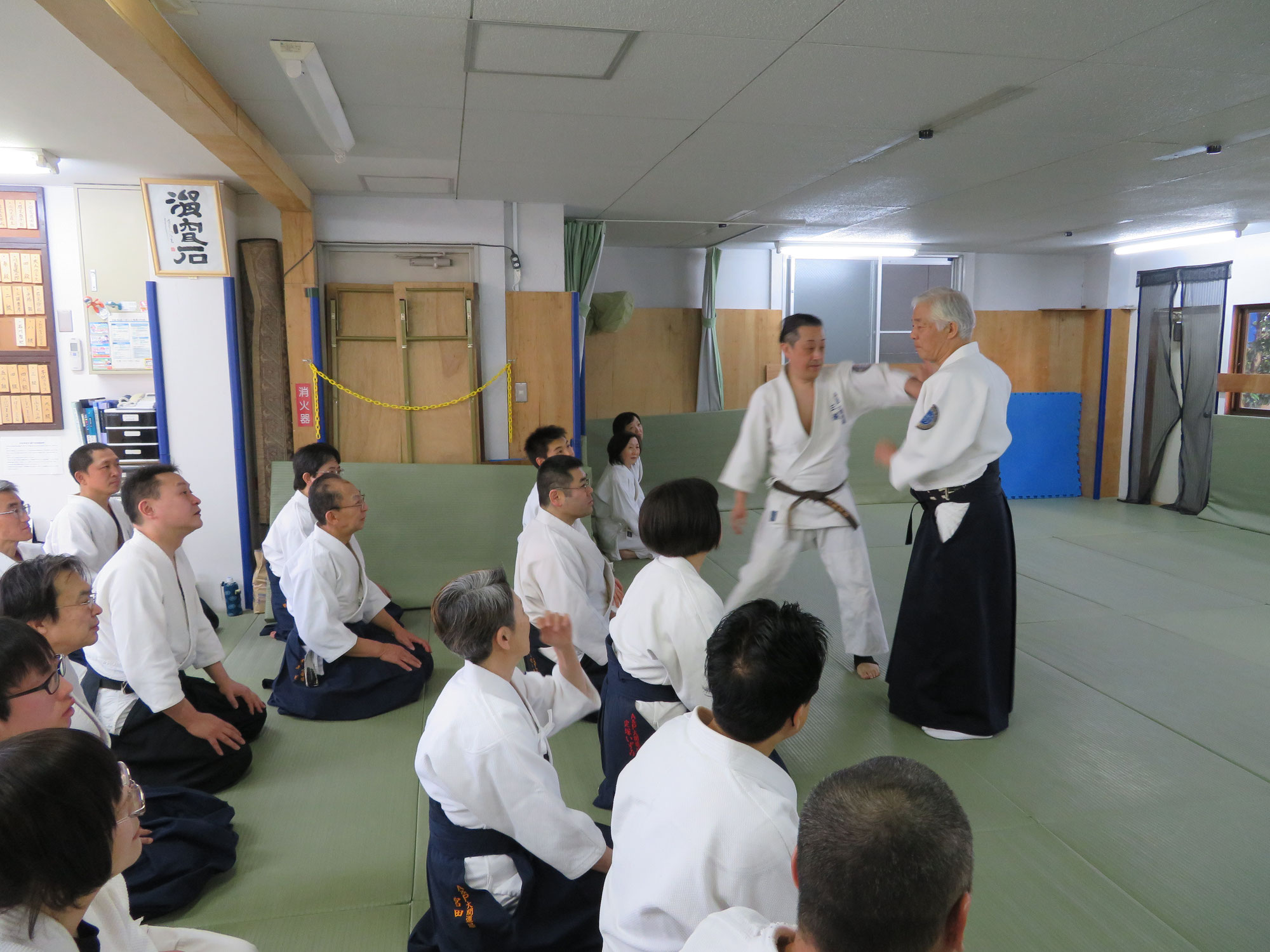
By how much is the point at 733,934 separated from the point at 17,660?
1.49 meters

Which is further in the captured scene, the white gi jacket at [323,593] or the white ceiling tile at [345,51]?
the white gi jacket at [323,593]

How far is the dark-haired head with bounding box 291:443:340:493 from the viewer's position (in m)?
4.19

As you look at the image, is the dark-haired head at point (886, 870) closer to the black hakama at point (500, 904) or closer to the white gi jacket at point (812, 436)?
the black hakama at point (500, 904)

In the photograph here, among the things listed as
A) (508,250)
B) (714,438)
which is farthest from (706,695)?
(714,438)

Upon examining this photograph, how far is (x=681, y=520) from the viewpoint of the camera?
2.30m

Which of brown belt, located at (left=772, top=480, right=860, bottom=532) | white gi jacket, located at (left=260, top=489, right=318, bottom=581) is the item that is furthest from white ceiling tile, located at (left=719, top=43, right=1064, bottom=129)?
→ white gi jacket, located at (left=260, top=489, right=318, bottom=581)

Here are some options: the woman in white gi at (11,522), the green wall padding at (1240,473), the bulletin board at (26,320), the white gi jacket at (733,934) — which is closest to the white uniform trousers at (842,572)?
the white gi jacket at (733,934)

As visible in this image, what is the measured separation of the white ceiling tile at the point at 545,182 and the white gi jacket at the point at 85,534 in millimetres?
2588

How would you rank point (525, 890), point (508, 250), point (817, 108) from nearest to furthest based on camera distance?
1. point (525, 890)
2. point (817, 108)
3. point (508, 250)

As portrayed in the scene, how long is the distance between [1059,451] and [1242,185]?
402cm

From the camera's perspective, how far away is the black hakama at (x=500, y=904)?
183cm

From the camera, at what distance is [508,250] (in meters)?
5.95

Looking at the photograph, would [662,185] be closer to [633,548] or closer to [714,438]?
[633,548]

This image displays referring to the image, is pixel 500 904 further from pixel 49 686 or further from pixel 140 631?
pixel 140 631
